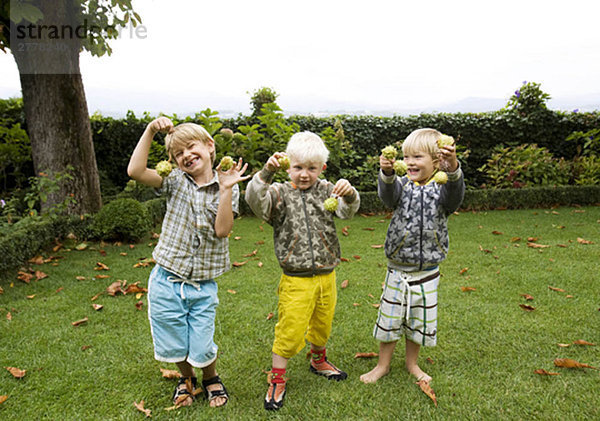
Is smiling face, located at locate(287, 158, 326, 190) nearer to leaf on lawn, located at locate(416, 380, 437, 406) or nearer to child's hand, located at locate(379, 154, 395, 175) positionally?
child's hand, located at locate(379, 154, 395, 175)

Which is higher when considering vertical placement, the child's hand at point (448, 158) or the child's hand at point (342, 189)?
the child's hand at point (448, 158)

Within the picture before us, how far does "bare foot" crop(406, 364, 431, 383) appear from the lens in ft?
9.04

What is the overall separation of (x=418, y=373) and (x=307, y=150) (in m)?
1.68

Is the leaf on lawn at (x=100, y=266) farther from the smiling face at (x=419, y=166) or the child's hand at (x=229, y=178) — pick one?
the smiling face at (x=419, y=166)

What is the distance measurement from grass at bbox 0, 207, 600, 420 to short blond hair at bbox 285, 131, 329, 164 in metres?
1.48

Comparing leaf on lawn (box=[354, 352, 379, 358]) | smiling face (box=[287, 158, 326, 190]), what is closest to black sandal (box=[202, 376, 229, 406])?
leaf on lawn (box=[354, 352, 379, 358])

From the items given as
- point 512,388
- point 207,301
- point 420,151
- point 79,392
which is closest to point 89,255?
point 79,392

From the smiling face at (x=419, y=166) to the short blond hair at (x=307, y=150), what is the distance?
0.58 metres

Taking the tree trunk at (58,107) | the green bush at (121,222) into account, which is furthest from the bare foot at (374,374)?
the tree trunk at (58,107)

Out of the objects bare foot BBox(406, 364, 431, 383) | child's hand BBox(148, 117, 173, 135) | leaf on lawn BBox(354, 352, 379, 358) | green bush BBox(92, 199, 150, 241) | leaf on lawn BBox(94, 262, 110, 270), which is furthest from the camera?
green bush BBox(92, 199, 150, 241)

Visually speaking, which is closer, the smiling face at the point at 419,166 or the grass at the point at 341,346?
the grass at the point at 341,346

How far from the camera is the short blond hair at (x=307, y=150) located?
8.00 ft

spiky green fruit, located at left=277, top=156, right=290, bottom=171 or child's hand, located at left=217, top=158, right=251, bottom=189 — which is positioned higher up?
spiky green fruit, located at left=277, top=156, right=290, bottom=171

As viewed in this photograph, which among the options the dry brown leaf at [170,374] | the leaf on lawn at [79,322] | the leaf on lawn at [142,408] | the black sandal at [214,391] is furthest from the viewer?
the leaf on lawn at [79,322]
